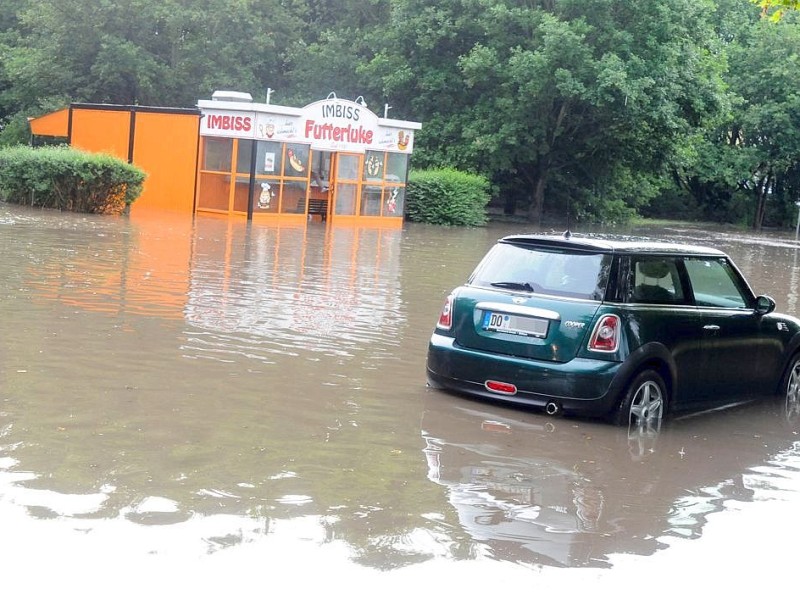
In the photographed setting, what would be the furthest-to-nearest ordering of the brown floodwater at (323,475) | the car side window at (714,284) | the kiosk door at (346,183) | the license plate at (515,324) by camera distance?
the kiosk door at (346,183) → the car side window at (714,284) → the license plate at (515,324) → the brown floodwater at (323,475)

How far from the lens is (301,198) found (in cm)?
3375

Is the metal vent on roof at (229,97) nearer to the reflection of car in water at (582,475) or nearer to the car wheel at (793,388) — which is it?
the car wheel at (793,388)

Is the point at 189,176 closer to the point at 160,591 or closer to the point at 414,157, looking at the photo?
the point at 414,157

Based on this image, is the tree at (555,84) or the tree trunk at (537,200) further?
the tree trunk at (537,200)

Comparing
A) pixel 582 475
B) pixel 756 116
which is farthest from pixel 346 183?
pixel 582 475

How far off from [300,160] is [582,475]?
1081 inches

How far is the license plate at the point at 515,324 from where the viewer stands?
8.36 m

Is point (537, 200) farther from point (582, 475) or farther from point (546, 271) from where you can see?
point (582, 475)

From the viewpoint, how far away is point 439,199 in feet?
127

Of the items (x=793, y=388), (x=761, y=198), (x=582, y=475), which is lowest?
(x=582, y=475)

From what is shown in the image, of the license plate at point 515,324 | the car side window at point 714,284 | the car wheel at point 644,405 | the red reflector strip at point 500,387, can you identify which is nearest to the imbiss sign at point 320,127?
the car side window at point 714,284

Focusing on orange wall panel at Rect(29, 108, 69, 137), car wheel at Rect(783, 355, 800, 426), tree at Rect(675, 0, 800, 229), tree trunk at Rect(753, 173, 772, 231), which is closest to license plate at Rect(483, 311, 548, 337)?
car wheel at Rect(783, 355, 800, 426)

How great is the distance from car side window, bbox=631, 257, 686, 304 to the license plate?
73 centimetres

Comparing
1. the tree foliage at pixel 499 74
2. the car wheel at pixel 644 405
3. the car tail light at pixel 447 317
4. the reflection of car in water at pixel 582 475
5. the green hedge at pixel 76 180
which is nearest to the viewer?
the reflection of car in water at pixel 582 475
